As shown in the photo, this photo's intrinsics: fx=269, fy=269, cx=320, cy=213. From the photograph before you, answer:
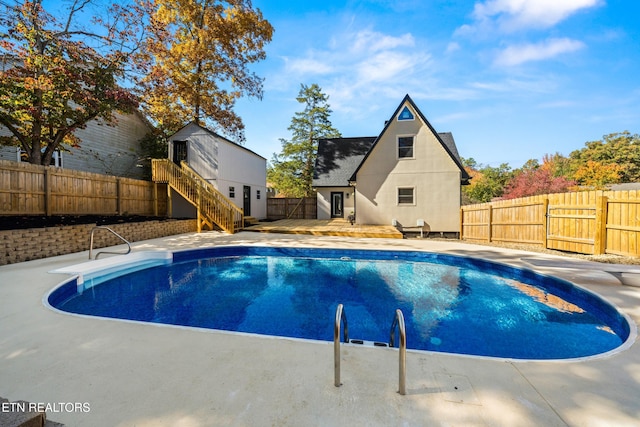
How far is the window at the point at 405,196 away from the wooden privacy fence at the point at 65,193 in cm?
1362

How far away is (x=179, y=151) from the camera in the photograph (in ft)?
51.4

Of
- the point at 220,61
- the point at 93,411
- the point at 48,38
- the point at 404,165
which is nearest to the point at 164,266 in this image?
the point at 93,411

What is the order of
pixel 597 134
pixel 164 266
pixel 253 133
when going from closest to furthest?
pixel 164 266 < pixel 253 133 < pixel 597 134

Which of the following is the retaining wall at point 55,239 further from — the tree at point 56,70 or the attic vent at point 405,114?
the attic vent at point 405,114

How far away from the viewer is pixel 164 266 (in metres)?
8.35

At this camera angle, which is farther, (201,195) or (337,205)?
(337,205)

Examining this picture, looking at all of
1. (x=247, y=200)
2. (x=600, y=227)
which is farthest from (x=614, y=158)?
(x=247, y=200)

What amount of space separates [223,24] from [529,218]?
21.5 meters

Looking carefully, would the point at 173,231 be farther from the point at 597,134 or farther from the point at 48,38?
the point at 597,134

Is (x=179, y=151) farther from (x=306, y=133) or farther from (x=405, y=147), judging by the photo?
(x=306, y=133)

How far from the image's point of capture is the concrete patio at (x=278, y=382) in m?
1.99

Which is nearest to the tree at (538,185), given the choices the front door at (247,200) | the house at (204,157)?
the front door at (247,200)

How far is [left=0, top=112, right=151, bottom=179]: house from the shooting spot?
555 inches

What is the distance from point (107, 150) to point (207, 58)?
9.14m
